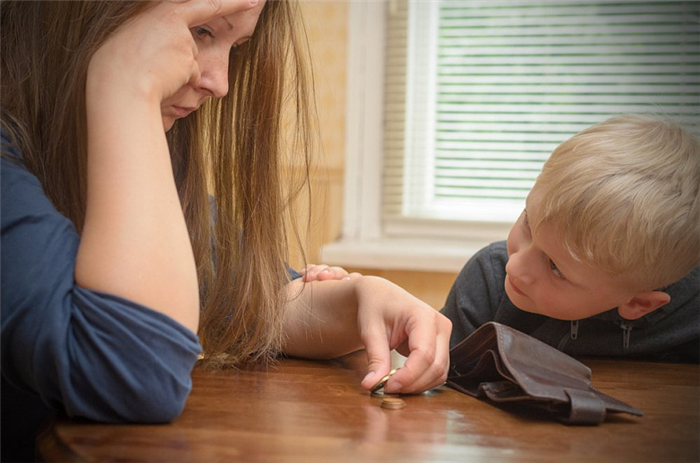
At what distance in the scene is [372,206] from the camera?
272 centimetres

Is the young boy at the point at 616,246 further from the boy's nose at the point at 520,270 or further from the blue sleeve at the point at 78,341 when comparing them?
the blue sleeve at the point at 78,341

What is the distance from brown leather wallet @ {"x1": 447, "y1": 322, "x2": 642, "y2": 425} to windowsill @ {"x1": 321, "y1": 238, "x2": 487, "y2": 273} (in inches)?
62.3

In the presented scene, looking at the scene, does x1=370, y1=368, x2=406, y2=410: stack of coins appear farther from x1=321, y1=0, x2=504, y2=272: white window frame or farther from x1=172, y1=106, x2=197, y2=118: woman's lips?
x1=321, y1=0, x2=504, y2=272: white window frame

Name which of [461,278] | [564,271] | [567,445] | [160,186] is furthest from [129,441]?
[461,278]

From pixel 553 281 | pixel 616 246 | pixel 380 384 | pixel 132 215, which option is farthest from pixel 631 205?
pixel 132 215

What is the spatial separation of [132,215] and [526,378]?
43cm

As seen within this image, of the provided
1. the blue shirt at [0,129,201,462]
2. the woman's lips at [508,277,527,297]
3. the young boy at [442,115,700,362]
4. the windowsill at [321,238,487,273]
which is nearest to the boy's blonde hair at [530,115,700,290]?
the young boy at [442,115,700,362]

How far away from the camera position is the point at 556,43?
2.56 m

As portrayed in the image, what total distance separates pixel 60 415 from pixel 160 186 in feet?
0.78

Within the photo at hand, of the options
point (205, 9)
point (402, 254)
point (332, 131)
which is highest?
point (205, 9)

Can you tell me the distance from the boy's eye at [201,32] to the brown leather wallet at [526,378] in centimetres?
48

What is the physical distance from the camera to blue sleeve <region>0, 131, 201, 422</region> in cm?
69

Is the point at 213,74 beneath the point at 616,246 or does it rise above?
above

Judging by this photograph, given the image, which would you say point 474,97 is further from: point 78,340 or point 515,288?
point 78,340
